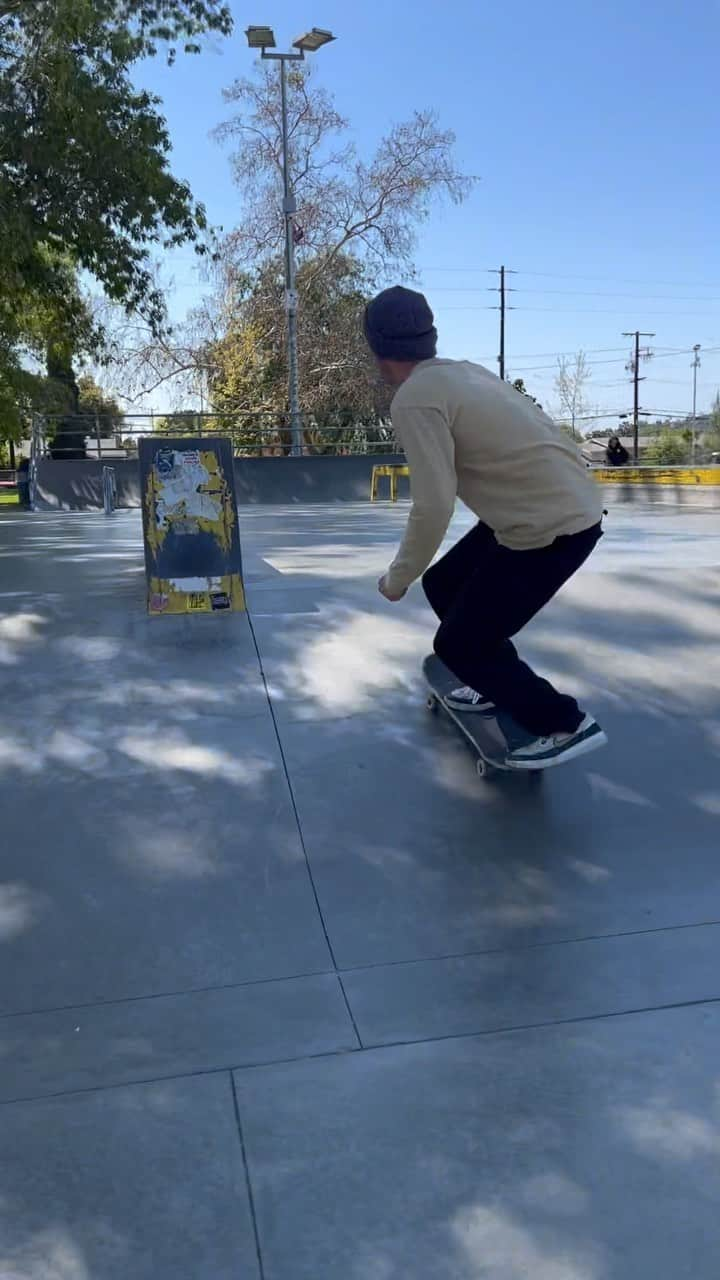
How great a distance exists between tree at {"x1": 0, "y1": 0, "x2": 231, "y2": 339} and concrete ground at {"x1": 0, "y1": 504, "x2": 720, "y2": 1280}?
11060 millimetres

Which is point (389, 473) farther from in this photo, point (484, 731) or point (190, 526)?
point (484, 731)

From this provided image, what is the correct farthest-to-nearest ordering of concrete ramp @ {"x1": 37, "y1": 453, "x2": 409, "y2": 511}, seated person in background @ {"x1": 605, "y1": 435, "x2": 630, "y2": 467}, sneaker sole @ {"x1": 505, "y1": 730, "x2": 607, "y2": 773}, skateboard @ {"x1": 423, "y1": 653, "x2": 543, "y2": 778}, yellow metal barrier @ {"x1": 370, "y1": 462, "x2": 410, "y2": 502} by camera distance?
seated person in background @ {"x1": 605, "y1": 435, "x2": 630, "y2": 467} < concrete ramp @ {"x1": 37, "y1": 453, "x2": 409, "y2": 511} < yellow metal barrier @ {"x1": 370, "y1": 462, "x2": 410, "y2": 502} < skateboard @ {"x1": 423, "y1": 653, "x2": 543, "y2": 778} < sneaker sole @ {"x1": 505, "y1": 730, "x2": 607, "y2": 773}

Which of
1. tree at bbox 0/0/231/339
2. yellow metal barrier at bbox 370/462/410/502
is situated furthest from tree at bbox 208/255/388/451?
tree at bbox 0/0/231/339

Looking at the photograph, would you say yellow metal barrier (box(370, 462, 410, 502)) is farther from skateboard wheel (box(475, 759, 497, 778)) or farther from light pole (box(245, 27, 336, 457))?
skateboard wheel (box(475, 759, 497, 778))

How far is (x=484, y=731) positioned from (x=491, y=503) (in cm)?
93

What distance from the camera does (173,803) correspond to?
3.66 meters

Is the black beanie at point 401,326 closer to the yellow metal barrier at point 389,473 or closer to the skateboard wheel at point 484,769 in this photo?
the skateboard wheel at point 484,769

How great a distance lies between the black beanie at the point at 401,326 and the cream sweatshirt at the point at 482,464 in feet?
0.22

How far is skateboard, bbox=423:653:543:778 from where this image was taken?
373 cm

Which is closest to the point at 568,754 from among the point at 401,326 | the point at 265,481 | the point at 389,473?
the point at 401,326

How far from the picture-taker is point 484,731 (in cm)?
392

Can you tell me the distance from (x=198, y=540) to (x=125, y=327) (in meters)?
31.6

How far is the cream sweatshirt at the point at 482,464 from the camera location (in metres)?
3.18

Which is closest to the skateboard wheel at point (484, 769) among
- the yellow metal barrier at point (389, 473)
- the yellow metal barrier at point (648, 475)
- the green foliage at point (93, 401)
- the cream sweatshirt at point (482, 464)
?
the cream sweatshirt at point (482, 464)
